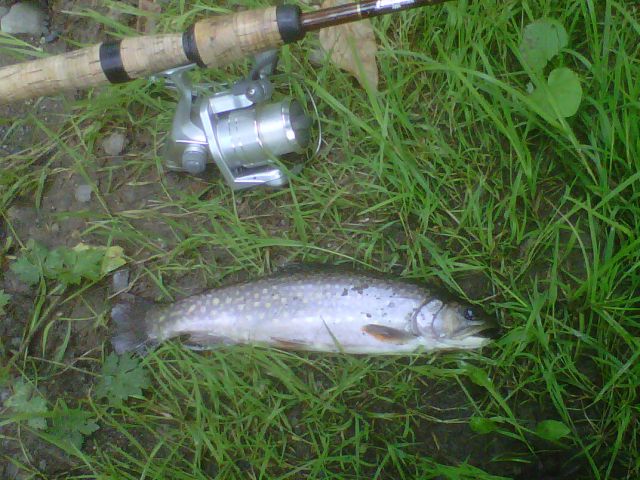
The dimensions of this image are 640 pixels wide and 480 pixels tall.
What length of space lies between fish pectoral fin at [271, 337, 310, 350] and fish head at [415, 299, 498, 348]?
1.46 ft

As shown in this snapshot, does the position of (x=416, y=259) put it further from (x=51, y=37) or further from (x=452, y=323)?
(x=51, y=37)

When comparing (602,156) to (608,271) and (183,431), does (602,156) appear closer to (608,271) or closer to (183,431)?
(608,271)

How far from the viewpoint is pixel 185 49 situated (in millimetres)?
2006

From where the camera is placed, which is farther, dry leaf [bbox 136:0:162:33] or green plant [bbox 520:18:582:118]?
dry leaf [bbox 136:0:162:33]

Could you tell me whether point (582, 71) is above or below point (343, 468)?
above

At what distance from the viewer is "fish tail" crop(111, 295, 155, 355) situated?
236 cm

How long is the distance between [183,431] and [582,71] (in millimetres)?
2184

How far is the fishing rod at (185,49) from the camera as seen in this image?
1871 millimetres

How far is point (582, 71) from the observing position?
7.63ft

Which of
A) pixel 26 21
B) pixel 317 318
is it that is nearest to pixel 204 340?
pixel 317 318

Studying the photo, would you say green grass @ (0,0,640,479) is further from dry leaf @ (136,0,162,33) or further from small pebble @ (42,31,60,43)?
small pebble @ (42,31,60,43)

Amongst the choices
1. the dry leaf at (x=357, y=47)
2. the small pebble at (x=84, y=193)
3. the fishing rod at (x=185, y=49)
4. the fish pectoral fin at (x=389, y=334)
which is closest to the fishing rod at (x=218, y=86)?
the fishing rod at (x=185, y=49)

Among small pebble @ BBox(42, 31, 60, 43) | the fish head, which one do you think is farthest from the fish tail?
small pebble @ BBox(42, 31, 60, 43)

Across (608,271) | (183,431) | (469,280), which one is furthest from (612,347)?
(183,431)
